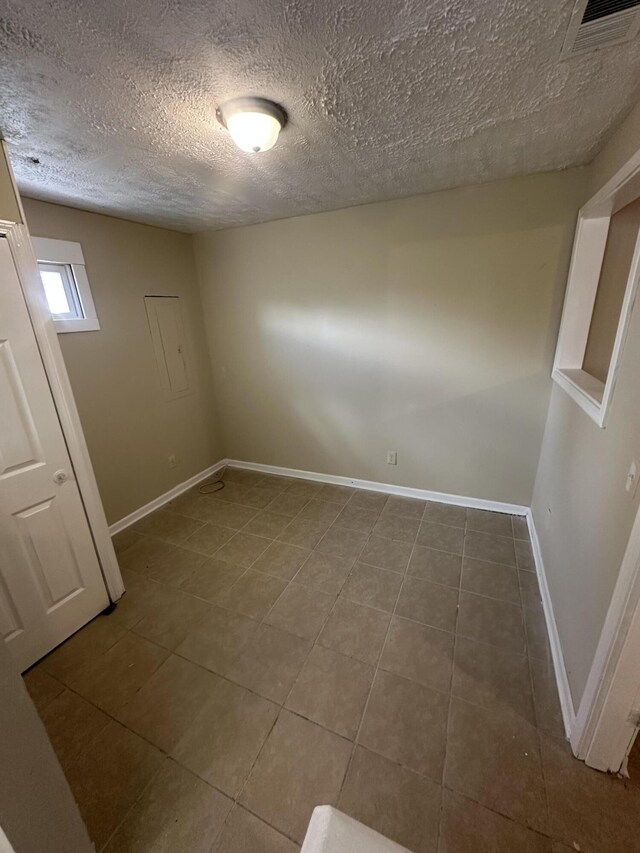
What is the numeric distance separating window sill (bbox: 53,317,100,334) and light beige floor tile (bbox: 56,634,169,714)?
78.8 inches

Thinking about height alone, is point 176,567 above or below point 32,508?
below

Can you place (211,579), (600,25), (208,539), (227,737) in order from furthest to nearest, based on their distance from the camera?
(208,539)
(211,579)
(227,737)
(600,25)

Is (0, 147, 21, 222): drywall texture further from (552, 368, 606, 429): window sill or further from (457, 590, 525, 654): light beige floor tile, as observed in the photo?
(457, 590, 525, 654): light beige floor tile

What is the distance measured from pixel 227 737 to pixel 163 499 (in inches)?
85.0

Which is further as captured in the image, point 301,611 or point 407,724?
point 301,611

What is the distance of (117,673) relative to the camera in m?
1.61

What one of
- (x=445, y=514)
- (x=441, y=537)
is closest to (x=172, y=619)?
(x=441, y=537)

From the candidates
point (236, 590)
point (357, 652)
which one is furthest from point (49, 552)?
point (357, 652)

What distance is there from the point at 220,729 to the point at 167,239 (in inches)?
136

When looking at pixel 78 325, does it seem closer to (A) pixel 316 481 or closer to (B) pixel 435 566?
(A) pixel 316 481

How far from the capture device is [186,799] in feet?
3.81

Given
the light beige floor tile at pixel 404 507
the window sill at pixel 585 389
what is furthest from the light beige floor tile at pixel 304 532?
the window sill at pixel 585 389

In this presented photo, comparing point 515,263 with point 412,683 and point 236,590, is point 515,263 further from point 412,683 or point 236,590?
point 236,590

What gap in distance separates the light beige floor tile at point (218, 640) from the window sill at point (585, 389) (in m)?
1.99
